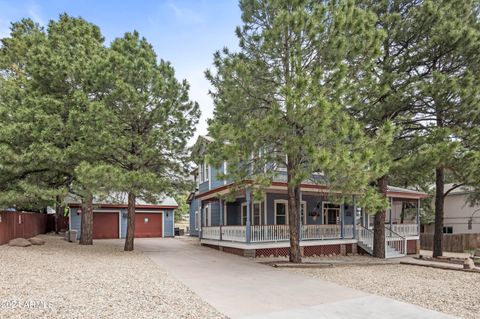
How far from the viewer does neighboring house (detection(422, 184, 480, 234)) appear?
28.2 m

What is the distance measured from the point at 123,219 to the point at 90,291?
65.1 feet

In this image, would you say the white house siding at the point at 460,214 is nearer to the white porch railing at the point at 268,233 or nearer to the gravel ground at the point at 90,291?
the white porch railing at the point at 268,233

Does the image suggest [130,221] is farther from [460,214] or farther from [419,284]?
[460,214]

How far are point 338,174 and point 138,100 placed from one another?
8.52 metres

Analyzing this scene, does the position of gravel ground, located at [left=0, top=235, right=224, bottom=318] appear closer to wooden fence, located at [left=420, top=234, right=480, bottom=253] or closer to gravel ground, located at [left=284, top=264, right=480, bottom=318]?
gravel ground, located at [left=284, top=264, right=480, bottom=318]

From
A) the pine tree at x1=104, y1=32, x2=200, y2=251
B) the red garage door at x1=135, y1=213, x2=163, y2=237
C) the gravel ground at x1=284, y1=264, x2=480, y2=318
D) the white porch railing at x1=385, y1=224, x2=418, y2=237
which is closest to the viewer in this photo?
the gravel ground at x1=284, y1=264, x2=480, y2=318

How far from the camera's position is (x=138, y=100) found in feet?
47.7

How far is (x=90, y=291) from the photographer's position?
7887 millimetres

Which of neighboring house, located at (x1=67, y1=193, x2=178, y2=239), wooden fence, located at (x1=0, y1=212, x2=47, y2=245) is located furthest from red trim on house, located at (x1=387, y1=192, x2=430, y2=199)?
wooden fence, located at (x1=0, y1=212, x2=47, y2=245)

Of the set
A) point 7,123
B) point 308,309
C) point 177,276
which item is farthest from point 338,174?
point 7,123

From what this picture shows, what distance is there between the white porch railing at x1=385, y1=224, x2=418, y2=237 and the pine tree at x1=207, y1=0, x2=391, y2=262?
867 centimetres

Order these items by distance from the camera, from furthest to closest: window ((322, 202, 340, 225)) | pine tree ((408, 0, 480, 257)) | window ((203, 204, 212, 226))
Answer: window ((203, 204, 212, 226)) → window ((322, 202, 340, 225)) → pine tree ((408, 0, 480, 257))

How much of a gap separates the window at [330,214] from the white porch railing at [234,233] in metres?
6.04

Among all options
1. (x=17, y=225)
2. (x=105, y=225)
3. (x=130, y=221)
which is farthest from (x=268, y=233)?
(x=105, y=225)
